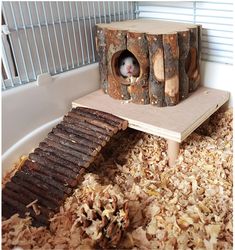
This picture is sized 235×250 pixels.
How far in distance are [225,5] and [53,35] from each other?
833 mm

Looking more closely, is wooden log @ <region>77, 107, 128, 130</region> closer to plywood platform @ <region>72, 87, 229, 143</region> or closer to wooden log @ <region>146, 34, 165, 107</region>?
plywood platform @ <region>72, 87, 229, 143</region>

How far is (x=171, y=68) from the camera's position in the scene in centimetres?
133

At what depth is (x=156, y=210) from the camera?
1121 mm

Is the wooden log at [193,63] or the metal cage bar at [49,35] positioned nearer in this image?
the metal cage bar at [49,35]

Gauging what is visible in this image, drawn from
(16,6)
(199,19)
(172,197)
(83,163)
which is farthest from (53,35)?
(172,197)

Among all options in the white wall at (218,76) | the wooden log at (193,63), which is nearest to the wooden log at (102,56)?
the wooden log at (193,63)

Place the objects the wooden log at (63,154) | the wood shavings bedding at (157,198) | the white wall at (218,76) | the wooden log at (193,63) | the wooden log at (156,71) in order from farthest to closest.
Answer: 1. the white wall at (218,76)
2. the wooden log at (193,63)
3. the wooden log at (156,71)
4. the wooden log at (63,154)
5. the wood shavings bedding at (157,198)

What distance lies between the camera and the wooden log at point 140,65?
52.6 inches

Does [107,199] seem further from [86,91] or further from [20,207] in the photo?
[86,91]

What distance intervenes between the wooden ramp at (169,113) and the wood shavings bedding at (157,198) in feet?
0.39

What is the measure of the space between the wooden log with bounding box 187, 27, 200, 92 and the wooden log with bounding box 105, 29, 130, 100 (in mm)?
322

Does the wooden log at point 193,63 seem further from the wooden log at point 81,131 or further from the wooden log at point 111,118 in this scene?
the wooden log at point 81,131

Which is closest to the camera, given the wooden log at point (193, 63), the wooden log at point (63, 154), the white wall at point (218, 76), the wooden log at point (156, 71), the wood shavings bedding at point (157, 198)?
the wood shavings bedding at point (157, 198)

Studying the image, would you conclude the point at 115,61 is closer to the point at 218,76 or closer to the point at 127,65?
the point at 127,65
